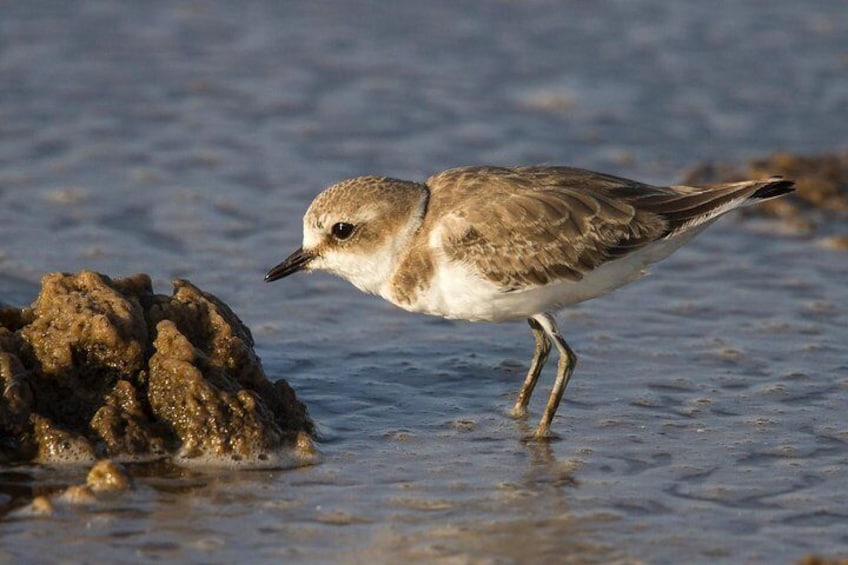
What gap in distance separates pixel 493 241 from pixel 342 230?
31.1 inches

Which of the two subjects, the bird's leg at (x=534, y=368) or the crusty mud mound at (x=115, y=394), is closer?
the crusty mud mound at (x=115, y=394)

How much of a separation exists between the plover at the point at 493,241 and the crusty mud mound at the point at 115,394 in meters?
1.02

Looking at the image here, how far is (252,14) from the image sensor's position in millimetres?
14398

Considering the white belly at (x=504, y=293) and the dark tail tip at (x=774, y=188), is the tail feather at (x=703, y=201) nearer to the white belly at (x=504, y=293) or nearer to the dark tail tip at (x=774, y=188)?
the dark tail tip at (x=774, y=188)

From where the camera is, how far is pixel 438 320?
921cm

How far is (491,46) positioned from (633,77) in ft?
4.89

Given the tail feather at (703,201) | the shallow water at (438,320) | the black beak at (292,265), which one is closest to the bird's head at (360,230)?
the black beak at (292,265)

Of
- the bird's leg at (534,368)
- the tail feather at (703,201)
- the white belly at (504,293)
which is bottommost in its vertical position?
the bird's leg at (534,368)

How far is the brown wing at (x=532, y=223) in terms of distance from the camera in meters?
7.48

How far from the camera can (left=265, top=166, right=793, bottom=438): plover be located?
746 cm

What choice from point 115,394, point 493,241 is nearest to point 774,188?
point 493,241

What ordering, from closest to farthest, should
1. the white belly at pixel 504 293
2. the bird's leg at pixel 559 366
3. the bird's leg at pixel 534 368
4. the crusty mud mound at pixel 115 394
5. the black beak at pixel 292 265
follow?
the crusty mud mound at pixel 115 394
the white belly at pixel 504 293
the bird's leg at pixel 559 366
the black beak at pixel 292 265
the bird's leg at pixel 534 368

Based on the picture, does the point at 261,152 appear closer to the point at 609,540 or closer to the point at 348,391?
the point at 348,391

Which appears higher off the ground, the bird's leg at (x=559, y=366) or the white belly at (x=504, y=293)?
the white belly at (x=504, y=293)
